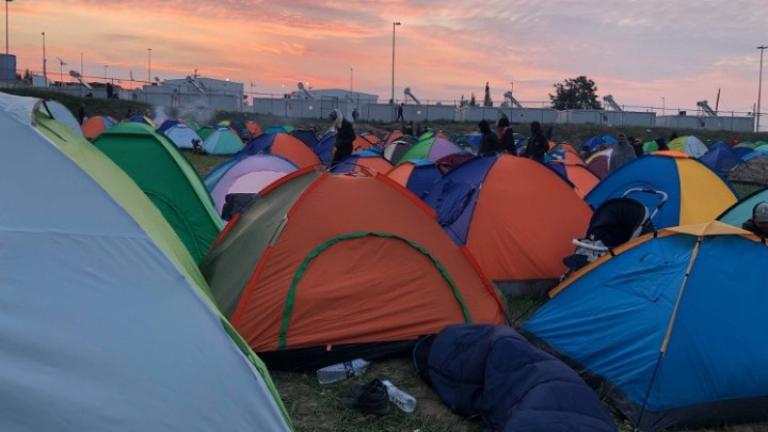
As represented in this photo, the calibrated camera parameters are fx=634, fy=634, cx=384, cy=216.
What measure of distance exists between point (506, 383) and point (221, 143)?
72.4 feet

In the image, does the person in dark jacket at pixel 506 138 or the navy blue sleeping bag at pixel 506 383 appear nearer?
the navy blue sleeping bag at pixel 506 383

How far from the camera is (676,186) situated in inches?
326

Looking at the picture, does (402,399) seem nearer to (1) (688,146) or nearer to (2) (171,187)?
(2) (171,187)

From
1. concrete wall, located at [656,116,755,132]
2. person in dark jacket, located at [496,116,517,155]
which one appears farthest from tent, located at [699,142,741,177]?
concrete wall, located at [656,116,755,132]

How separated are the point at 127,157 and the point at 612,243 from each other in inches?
209

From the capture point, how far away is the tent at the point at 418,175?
992 cm

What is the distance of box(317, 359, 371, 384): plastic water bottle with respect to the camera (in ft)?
15.3

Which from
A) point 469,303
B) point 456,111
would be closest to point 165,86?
point 456,111

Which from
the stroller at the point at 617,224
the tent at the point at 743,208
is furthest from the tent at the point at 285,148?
the tent at the point at 743,208

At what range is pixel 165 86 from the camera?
51656mm

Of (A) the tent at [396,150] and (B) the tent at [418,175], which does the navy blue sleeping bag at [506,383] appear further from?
(A) the tent at [396,150]

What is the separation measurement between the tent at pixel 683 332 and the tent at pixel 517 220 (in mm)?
2021

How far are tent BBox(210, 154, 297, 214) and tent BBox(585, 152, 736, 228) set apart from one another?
5.03 metres

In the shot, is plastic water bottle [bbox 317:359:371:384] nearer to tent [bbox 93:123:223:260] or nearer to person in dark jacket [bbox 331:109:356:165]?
tent [bbox 93:123:223:260]
